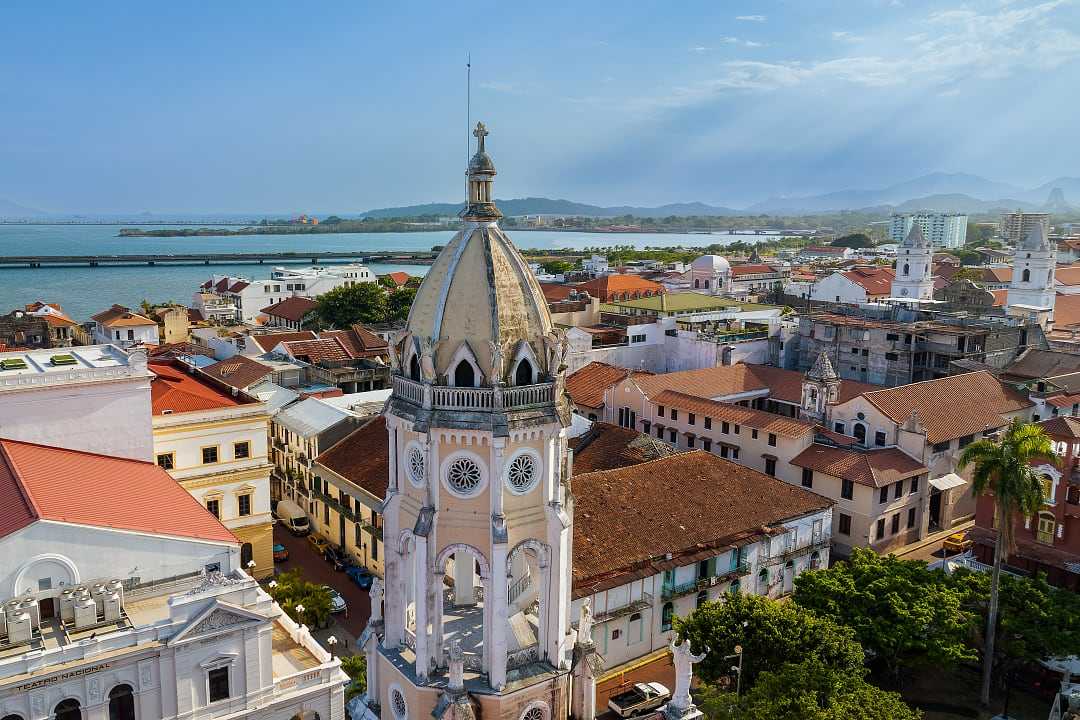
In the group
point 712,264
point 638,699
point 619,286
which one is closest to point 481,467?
point 638,699

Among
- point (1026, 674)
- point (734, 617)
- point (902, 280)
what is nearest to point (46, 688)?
point (734, 617)

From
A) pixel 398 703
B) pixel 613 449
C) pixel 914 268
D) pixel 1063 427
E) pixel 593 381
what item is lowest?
pixel 613 449

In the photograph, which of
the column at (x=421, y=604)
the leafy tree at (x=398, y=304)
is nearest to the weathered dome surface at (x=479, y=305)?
the column at (x=421, y=604)

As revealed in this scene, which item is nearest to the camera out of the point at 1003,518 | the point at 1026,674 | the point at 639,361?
the point at 1003,518

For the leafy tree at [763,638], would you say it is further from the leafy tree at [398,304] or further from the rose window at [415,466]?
the leafy tree at [398,304]

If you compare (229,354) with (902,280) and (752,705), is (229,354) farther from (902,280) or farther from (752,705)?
(902,280)

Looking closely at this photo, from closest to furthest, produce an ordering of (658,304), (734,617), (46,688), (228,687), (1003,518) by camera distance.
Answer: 1. (46,688)
2. (228,687)
3. (734,617)
4. (1003,518)
5. (658,304)

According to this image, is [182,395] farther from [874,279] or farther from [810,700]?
[874,279]
